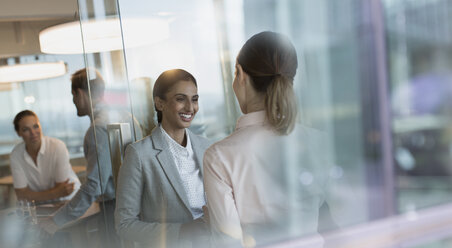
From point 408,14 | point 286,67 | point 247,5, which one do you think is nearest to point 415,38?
point 408,14

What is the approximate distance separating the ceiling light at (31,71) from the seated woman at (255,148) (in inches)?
35.6

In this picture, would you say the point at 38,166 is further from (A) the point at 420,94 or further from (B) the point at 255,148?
(A) the point at 420,94

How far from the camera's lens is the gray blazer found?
58.7 inches

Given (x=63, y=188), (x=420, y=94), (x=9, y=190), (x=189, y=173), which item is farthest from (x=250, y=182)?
(x=420, y=94)

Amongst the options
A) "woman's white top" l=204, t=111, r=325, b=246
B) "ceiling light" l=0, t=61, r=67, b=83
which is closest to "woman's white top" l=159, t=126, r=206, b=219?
"woman's white top" l=204, t=111, r=325, b=246

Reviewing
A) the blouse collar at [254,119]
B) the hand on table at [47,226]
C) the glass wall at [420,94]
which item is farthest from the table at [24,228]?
the glass wall at [420,94]

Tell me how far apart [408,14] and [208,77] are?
123 centimetres

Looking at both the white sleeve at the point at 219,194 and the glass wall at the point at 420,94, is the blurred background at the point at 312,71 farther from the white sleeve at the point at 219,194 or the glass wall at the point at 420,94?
the white sleeve at the point at 219,194

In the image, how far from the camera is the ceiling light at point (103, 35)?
5.57ft

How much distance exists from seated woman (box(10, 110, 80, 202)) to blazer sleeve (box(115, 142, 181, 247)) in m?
0.29

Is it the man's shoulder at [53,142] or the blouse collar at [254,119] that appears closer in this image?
the blouse collar at [254,119]

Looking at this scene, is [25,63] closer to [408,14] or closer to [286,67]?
[286,67]

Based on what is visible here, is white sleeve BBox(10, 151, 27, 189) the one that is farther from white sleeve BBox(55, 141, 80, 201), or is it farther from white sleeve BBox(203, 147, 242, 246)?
white sleeve BBox(203, 147, 242, 246)

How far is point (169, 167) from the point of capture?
4.99 ft
